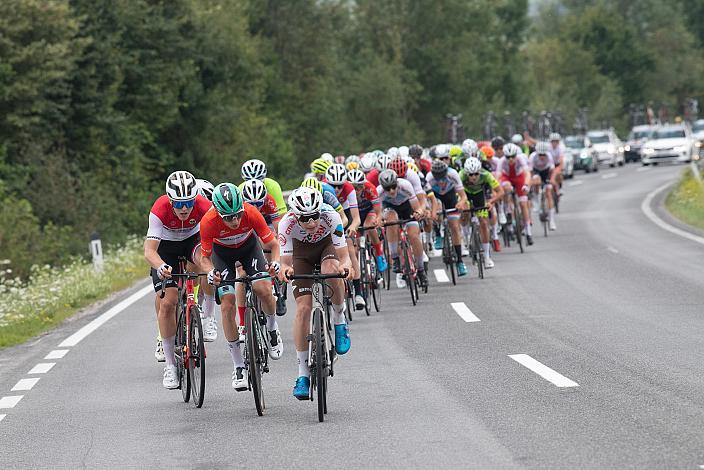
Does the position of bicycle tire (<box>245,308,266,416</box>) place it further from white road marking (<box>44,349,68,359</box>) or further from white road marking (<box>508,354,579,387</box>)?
white road marking (<box>44,349,68,359</box>)

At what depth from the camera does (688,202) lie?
113ft

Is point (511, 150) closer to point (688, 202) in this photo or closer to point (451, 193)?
point (451, 193)

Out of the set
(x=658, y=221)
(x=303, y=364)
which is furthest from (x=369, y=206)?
(x=658, y=221)

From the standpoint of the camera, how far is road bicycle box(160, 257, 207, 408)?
424 inches

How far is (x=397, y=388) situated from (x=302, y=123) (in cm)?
6193

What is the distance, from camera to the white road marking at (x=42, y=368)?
13.6m

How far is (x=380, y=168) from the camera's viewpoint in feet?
65.4

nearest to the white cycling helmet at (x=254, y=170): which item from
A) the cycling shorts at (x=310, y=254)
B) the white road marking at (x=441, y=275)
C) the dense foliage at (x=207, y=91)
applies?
the cycling shorts at (x=310, y=254)

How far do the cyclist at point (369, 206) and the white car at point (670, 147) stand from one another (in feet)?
165

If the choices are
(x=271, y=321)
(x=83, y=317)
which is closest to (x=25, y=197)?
(x=83, y=317)

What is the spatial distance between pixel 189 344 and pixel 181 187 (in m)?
1.20

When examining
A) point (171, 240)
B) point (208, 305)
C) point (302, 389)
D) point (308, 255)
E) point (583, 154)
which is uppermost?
point (171, 240)

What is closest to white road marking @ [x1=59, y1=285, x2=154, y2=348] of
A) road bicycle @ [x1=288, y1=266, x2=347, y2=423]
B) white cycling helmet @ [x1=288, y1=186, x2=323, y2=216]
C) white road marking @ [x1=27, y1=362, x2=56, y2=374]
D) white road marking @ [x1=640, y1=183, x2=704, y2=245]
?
white road marking @ [x1=27, y1=362, x2=56, y2=374]

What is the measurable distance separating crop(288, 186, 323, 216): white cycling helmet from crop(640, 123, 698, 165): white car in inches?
2285
